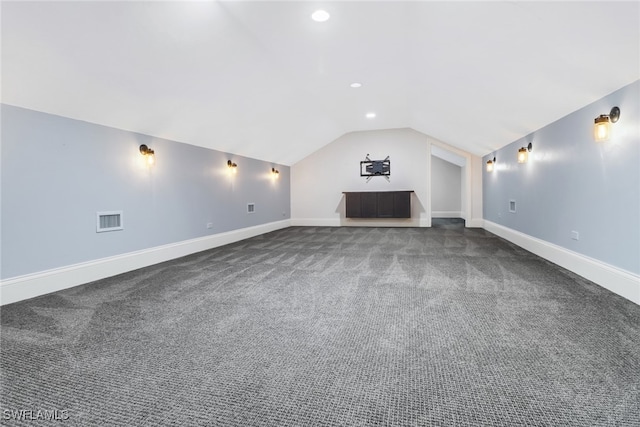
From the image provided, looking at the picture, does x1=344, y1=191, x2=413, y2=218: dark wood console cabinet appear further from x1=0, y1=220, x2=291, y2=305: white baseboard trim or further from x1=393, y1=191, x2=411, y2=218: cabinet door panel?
x1=0, y1=220, x2=291, y2=305: white baseboard trim

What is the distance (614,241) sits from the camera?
317 centimetres

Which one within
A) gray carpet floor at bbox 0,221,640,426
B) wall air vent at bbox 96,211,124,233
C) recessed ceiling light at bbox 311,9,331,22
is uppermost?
recessed ceiling light at bbox 311,9,331,22

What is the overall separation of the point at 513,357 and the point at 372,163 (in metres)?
8.27

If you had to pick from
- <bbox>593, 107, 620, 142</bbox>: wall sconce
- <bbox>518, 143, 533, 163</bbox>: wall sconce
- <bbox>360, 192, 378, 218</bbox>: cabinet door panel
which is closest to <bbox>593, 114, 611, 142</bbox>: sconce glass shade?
<bbox>593, 107, 620, 142</bbox>: wall sconce

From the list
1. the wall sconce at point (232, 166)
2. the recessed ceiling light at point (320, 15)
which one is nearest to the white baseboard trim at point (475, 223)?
the wall sconce at point (232, 166)

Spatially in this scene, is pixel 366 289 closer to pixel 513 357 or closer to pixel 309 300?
pixel 309 300

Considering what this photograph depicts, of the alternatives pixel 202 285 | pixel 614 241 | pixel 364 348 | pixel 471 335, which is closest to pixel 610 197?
pixel 614 241


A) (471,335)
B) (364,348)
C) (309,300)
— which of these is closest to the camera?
(364,348)

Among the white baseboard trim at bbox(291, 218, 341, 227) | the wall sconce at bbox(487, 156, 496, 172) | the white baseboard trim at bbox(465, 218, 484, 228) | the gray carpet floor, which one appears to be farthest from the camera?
the white baseboard trim at bbox(291, 218, 341, 227)

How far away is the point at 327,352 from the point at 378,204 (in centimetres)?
793

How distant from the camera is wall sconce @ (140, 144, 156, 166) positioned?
4.65 meters

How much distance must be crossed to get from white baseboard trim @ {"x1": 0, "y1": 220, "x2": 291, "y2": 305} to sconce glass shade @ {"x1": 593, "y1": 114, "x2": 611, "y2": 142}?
5755mm

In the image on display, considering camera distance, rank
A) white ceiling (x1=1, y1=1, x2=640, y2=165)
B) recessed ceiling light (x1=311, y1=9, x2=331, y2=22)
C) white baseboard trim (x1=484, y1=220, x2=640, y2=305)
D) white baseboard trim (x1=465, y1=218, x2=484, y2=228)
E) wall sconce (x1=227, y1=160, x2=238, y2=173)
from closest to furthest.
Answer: white ceiling (x1=1, y1=1, x2=640, y2=165), white baseboard trim (x1=484, y1=220, x2=640, y2=305), recessed ceiling light (x1=311, y1=9, x2=331, y2=22), wall sconce (x1=227, y1=160, x2=238, y2=173), white baseboard trim (x1=465, y1=218, x2=484, y2=228)

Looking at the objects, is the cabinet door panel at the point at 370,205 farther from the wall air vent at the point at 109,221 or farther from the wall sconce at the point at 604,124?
the wall air vent at the point at 109,221
